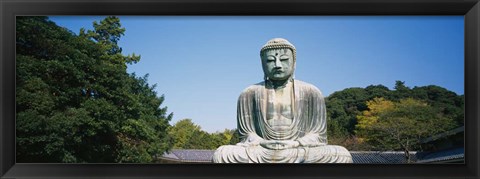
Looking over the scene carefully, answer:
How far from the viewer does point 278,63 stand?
17.0 feet

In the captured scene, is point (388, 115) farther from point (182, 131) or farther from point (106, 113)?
point (106, 113)

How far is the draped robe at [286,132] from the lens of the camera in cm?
456

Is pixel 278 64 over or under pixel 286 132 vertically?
over

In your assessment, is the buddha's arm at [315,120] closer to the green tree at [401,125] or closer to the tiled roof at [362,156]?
the tiled roof at [362,156]

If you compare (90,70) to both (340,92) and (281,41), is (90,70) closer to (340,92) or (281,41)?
(281,41)

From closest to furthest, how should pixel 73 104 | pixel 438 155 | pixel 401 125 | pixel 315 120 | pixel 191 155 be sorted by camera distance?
pixel 315 120 < pixel 73 104 < pixel 438 155 < pixel 191 155 < pixel 401 125

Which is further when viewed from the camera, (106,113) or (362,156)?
(362,156)

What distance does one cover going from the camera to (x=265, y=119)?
16.3 ft

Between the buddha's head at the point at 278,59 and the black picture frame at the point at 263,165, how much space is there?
248 cm

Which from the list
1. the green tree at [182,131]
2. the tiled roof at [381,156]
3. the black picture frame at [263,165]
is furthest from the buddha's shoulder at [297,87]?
the tiled roof at [381,156]

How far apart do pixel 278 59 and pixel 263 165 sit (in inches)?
101

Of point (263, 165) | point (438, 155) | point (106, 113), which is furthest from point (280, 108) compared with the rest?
point (438, 155)

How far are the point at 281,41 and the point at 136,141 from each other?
7200 millimetres

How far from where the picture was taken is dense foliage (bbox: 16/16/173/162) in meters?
9.48
